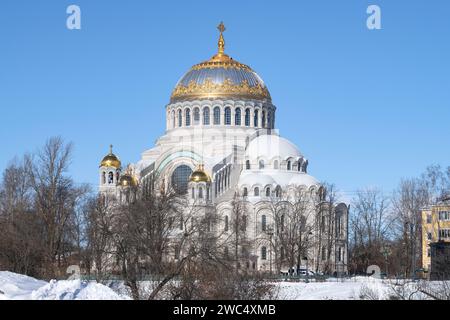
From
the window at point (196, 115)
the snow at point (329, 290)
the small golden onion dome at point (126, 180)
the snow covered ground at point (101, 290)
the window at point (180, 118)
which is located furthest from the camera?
the window at point (180, 118)

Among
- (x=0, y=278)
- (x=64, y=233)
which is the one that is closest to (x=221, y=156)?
(x=64, y=233)

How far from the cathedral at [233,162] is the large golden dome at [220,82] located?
75 millimetres

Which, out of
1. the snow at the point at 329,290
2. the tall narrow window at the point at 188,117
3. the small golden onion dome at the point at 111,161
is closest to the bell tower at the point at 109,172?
the small golden onion dome at the point at 111,161

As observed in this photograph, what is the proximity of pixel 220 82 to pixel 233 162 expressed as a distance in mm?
7205

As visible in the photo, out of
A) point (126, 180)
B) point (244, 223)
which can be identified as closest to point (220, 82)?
point (126, 180)

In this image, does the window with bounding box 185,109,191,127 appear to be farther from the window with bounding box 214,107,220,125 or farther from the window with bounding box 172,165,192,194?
the window with bounding box 172,165,192,194

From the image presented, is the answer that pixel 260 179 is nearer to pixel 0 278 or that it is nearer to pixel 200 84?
pixel 200 84

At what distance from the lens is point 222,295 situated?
28625 mm

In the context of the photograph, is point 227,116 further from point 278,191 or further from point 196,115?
point 278,191

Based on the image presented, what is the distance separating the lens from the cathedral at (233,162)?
69.6 meters

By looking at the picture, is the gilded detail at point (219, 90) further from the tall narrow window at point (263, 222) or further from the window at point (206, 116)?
the tall narrow window at point (263, 222)
